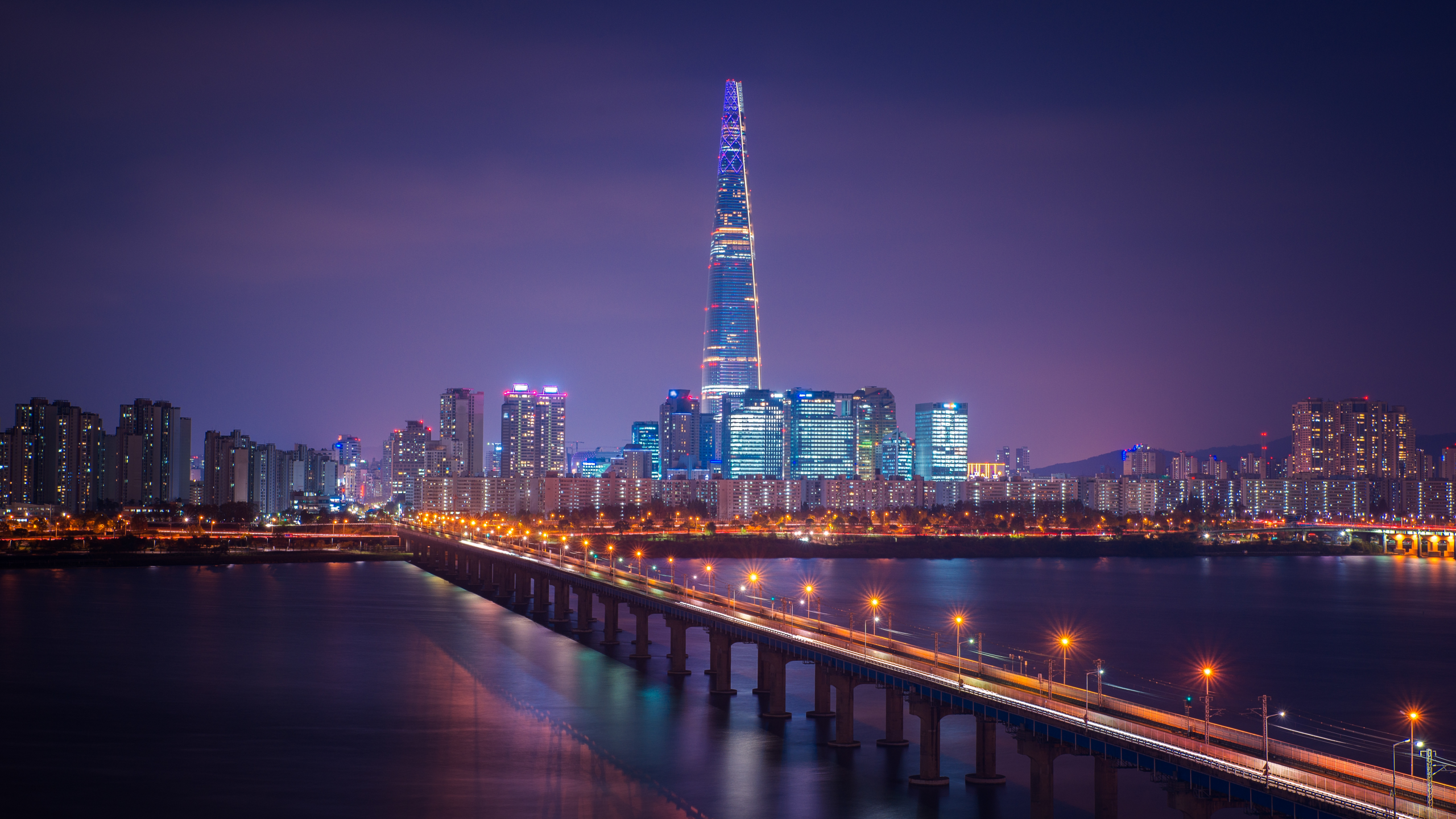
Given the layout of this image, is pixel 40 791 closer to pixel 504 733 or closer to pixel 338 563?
pixel 504 733

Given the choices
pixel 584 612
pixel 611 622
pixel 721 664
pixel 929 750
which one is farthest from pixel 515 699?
pixel 929 750

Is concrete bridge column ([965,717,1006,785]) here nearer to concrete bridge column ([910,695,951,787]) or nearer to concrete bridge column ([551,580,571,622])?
concrete bridge column ([910,695,951,787])

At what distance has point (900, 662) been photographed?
35719 millimetres

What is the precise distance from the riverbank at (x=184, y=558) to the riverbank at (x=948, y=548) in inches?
1212

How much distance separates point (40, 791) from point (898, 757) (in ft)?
78.9

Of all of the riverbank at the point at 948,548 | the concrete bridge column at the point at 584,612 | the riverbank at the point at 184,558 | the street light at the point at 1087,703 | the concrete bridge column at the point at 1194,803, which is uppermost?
the street light at the point at 1087,703

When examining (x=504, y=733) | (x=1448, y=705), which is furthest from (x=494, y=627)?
(x=1448, y=705)

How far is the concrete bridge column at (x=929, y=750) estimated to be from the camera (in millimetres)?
33250

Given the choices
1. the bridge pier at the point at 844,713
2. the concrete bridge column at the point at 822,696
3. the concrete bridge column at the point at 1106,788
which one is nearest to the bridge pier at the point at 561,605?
the concrete bridge column at the point at 822,696

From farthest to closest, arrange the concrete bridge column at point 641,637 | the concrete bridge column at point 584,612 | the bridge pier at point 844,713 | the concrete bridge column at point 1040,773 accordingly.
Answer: the concrete bridge column at point 584,612 → the concrete bridge column at point 641,637 → the bridge pier at point 844,713 → the concrete bridge column at point 1040,773

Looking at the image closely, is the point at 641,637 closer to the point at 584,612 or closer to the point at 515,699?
the point at 515,699

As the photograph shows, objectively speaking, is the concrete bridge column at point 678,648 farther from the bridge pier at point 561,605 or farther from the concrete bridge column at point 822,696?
the bridge pier at point 561,605

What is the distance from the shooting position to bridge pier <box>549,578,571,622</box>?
7638cm

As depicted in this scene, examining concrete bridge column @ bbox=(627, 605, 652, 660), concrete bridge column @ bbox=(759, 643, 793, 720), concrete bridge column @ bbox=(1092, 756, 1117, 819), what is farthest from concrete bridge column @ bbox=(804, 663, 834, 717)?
concrete bridge column @ bbox=(627, 605, 652, 660)
